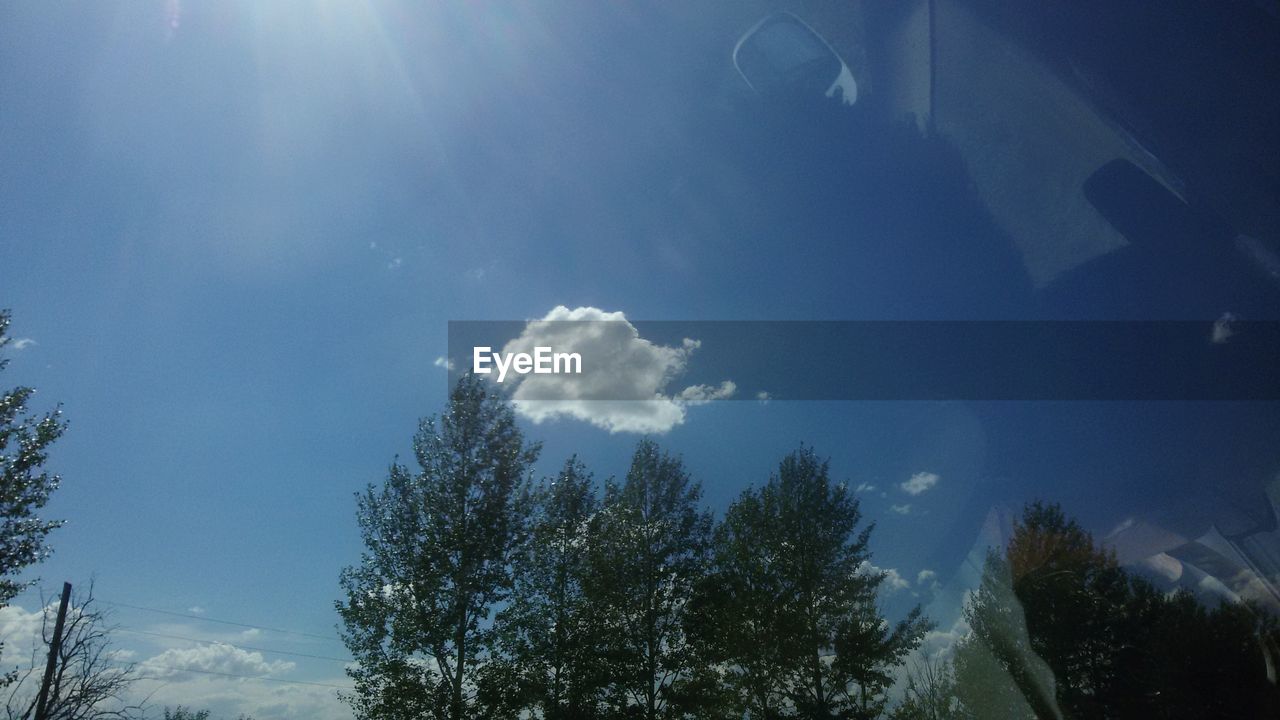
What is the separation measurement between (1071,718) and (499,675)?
1742 cm

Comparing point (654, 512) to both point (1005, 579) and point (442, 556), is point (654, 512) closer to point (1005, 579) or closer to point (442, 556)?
point (442, 556)

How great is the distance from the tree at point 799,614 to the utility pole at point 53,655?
18525 millimetres

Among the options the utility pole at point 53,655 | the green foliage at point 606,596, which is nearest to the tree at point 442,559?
the green foliage at point 606,596

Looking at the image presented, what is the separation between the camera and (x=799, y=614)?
2303 cm

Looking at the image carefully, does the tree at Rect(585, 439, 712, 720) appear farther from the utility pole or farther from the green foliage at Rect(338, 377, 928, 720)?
the utility pole

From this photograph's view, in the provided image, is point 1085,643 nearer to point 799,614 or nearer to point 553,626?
point 799,614

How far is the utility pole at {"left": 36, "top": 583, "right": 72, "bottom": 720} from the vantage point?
20.2 meters

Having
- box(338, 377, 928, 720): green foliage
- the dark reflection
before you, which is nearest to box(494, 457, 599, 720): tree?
box(338, 377, 928, 720): green foliage

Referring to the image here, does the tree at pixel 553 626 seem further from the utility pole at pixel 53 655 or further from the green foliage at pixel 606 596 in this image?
the utility pole at pixel 53 655

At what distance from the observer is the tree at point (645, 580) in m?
21.3

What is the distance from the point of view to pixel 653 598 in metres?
22.6

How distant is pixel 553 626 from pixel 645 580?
3195mm

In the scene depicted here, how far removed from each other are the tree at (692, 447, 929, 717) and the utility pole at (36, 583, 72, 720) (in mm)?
18525

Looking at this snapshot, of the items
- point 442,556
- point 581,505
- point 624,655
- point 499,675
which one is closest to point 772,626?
point 624,655
